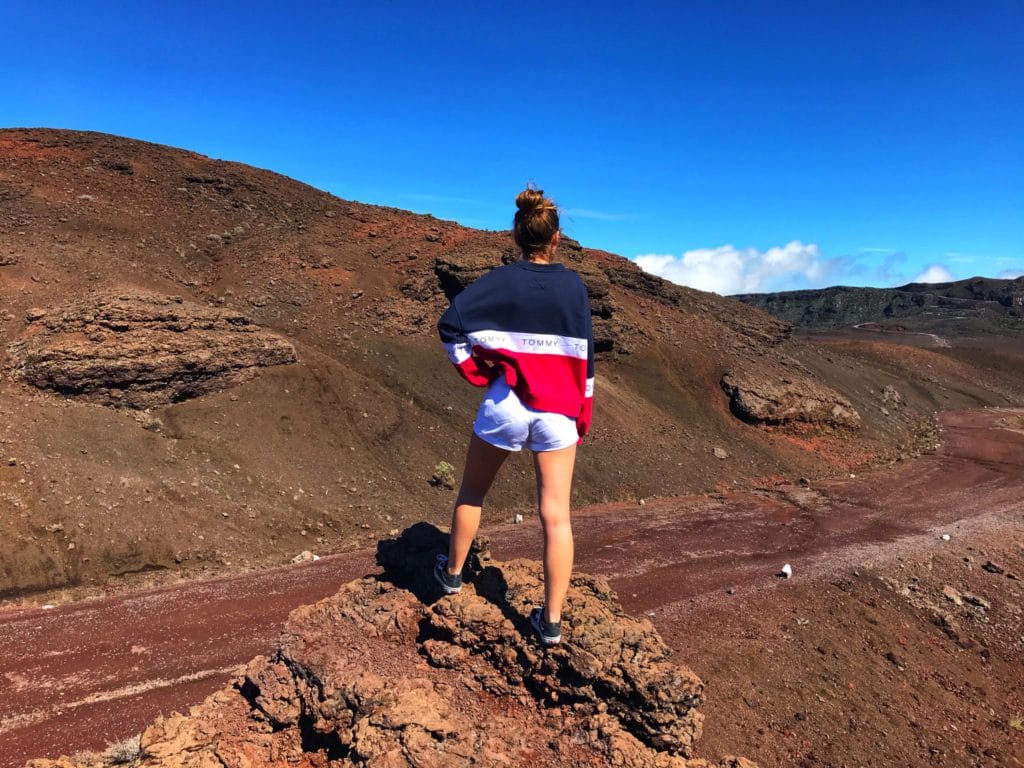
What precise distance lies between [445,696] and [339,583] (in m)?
5.18

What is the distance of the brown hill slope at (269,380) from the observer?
8.89 meters

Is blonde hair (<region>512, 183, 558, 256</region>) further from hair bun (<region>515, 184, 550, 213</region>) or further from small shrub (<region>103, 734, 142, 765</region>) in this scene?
small shrub (<region>103, 734, 142, 765</region>)

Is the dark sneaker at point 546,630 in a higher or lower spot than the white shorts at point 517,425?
lower

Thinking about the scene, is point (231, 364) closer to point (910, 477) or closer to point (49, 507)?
point (49, 507)

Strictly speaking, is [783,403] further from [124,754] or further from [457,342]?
[124,754]

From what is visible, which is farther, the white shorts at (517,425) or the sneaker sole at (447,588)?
the sneaker sole at (447,588)

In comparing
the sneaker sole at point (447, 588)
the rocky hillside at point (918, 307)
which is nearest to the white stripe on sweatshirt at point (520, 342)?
the sneaker sole at point (447, 588)

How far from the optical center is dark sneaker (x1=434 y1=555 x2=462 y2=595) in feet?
11.2

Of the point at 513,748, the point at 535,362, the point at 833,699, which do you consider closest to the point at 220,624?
the point at 513,748

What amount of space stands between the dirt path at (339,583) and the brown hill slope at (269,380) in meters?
1.34

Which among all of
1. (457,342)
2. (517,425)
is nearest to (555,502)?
(517,425)

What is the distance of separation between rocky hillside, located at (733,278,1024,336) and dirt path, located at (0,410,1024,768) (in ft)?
206

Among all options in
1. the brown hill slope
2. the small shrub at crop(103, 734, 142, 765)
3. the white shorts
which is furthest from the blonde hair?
the brown hill slope

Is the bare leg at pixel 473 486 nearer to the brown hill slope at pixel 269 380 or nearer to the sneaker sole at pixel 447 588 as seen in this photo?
the sneaker sole at pixel 447 588
